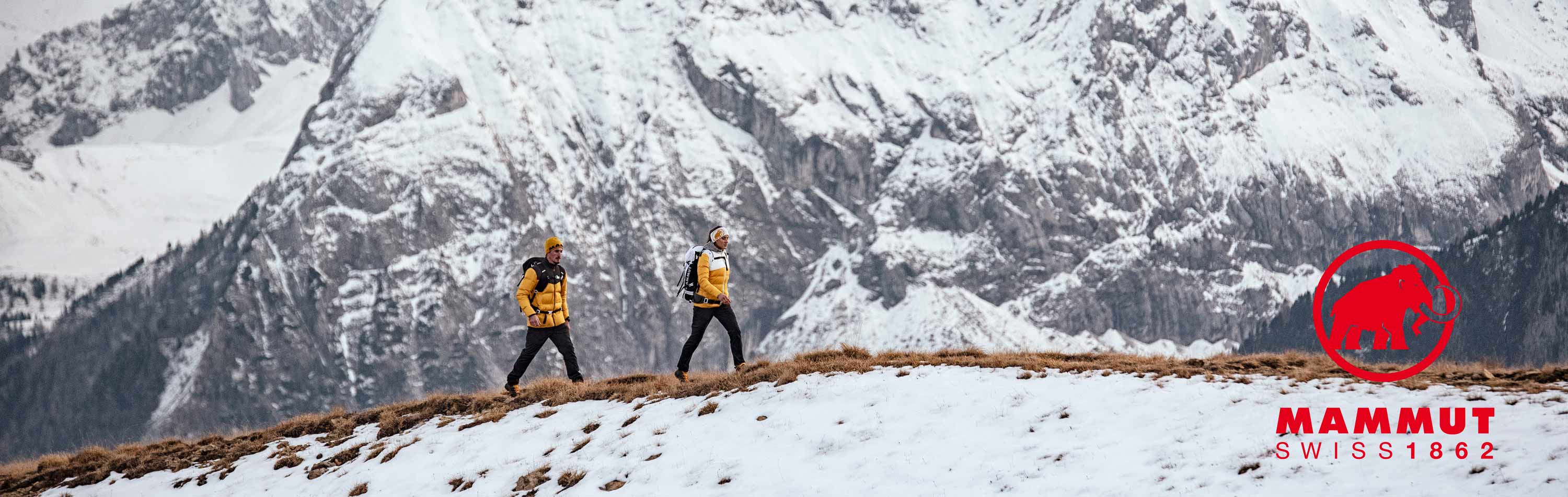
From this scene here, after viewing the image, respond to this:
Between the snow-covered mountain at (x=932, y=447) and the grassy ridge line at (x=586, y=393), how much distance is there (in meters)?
0.34

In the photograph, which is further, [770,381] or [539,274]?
[539,274]

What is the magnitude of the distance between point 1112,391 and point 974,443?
2845 mm

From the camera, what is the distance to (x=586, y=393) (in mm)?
23734

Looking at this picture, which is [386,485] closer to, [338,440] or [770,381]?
[338,440]

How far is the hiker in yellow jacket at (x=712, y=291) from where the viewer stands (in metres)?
23.7

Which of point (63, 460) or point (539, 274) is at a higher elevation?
point (539, 274)

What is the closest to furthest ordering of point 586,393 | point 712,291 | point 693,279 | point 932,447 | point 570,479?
1. point 932,447
2. point 570,479
3. point 712,291
4. point 586,393
5. point 693,279

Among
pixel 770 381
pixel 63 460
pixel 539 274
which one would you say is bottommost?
pixel 63 460

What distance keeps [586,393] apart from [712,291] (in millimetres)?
3051

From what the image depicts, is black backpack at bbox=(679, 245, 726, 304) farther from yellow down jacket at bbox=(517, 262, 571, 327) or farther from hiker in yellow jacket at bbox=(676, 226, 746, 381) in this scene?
yellow down jacket at bbox=(517, 262, 571, 327)

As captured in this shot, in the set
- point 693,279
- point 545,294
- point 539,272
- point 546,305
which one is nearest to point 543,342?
point 546,305

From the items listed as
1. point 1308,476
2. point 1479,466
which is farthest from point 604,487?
point 1479,466

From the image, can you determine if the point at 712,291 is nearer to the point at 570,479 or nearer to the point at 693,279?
the point at 693,279

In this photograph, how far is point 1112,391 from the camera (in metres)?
18.7
